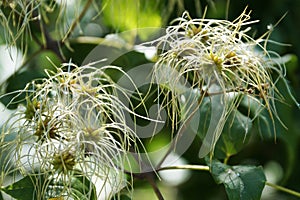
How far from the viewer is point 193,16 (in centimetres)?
113

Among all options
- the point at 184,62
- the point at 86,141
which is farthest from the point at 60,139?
the point at 184,62

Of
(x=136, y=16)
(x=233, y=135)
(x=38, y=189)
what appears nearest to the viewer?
(x=38, y=189)

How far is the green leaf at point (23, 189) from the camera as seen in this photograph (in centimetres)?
73

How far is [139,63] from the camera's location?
96 cm

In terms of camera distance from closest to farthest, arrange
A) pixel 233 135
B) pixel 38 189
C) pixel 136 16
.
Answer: pixel 38 189
pixel 233 135
pixel 136 16

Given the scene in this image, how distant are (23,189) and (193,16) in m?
0.48

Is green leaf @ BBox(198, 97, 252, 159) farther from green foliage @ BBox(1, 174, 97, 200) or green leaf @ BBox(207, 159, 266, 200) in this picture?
green foliage @ BBox(1, 174, 97, 200)

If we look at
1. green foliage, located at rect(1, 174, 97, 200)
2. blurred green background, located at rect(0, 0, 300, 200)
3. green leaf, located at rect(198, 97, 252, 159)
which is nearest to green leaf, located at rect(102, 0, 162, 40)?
blurred green background, located at rect(0, 0, 300, 200)

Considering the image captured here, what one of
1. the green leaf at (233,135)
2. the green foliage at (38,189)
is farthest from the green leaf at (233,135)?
the green foliage at (38,189)

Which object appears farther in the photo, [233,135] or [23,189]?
[233,135]

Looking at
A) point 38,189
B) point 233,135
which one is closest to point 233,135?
point 233,135

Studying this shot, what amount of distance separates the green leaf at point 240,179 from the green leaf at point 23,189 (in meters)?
0.17

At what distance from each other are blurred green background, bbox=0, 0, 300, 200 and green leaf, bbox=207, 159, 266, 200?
16 cm

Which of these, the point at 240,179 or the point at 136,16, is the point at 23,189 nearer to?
the point at 240,179
